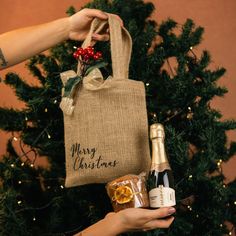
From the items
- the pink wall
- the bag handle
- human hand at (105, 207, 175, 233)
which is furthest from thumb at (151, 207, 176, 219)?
the pink wall

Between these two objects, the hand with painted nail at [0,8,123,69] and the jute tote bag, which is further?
the hand with painted nail at [0,8,123,69]

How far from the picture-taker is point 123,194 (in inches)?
29.8

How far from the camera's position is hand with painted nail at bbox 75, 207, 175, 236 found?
2.35 ft

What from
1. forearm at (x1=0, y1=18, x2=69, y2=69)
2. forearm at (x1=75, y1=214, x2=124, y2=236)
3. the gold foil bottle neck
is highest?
forearm at (x1=0, y1=18, x2=69, y2=69)

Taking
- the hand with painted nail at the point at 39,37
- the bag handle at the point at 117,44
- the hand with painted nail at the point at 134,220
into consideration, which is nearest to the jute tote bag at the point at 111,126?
the bag handle at the point at 117,44

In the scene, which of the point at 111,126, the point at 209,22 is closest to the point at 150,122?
the point at 111,126

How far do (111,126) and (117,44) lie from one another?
18 centimetres

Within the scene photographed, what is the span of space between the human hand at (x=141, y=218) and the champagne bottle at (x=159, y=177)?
17 millimetres

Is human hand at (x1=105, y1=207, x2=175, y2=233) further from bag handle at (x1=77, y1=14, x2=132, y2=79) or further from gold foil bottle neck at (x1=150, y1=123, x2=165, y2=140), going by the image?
bag handle at (x1=77, y1=14, x2=132, y2=79)

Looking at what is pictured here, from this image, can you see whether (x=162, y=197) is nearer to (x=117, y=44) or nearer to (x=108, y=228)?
(x=108, y=228)

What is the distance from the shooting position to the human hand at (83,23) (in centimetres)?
94

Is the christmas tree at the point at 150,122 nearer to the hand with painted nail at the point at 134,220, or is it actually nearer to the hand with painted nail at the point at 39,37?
the hand with painted nail at the point at 39,37

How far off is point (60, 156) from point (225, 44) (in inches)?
39.1

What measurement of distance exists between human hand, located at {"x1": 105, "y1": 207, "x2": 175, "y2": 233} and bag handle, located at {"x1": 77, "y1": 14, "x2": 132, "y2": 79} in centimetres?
27
